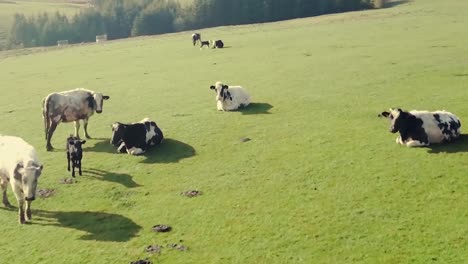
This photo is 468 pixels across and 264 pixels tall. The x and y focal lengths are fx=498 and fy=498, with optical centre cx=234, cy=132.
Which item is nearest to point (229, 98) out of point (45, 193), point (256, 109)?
point (256, 109)

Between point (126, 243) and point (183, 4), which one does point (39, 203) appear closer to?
point (126, 243)

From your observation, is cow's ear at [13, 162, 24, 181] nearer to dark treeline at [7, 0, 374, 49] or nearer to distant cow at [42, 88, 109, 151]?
distant cow at [42, 88, 109, 151]

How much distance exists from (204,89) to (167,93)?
7.46ft

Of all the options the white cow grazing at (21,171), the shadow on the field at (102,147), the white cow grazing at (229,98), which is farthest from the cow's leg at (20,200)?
the white cow grazing at (229,98)

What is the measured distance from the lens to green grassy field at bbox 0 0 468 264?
1143 cm

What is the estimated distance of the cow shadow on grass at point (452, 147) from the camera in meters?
15.9

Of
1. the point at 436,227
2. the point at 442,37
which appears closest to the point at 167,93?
the point at 436,227

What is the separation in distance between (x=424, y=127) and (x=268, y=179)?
561 cm

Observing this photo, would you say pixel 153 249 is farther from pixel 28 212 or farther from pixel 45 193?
pixel 45 193

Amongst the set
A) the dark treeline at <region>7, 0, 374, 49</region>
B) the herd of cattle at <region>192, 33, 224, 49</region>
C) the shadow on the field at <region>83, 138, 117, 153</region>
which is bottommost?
the shadow on the field at <region>83, 138, 117, 153</region>

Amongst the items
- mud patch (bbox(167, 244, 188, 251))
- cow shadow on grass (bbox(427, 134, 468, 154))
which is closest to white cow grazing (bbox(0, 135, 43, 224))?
mud patch (bbox(167, 244, 188, 251))

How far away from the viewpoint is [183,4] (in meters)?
110

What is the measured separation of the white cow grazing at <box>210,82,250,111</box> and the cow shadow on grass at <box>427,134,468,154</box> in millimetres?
10299

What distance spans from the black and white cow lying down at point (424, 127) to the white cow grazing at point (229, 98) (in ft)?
29.9
